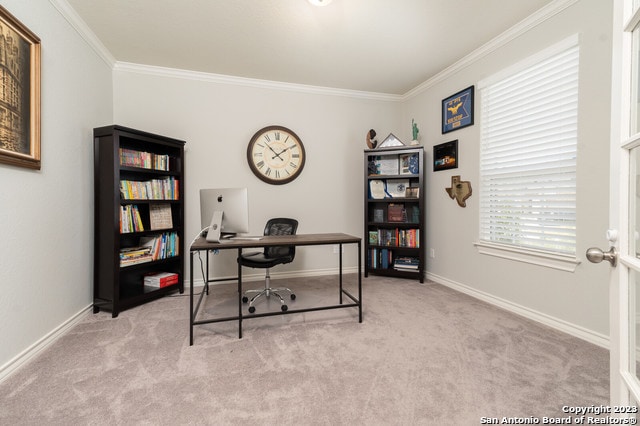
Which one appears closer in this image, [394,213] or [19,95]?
[19,95]

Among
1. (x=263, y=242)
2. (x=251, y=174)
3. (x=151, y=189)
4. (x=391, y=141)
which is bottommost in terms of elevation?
(x=263, y=242)

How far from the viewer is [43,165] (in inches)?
78.5

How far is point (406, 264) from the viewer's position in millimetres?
3756

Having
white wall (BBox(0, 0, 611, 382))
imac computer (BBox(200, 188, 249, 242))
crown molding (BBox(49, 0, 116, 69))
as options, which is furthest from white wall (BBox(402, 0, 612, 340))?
crown molding (BBox(49, 0, 116, 69))

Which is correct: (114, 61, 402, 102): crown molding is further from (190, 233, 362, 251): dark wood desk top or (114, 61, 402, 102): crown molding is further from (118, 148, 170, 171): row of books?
(190, 233, 362, 251): dark wood desk top

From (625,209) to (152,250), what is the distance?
134 inches

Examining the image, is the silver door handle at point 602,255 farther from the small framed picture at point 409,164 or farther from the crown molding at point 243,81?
the crown molding at point 243,81

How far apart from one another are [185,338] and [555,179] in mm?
3216

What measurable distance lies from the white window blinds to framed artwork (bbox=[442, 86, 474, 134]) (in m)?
0.16

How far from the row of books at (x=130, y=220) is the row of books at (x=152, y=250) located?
0.67 feet

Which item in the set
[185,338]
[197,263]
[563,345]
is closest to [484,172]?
[563,345]

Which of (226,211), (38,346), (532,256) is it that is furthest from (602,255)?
(38,346)

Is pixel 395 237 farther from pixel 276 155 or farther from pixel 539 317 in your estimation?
pixel 276 155

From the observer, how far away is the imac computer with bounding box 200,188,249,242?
2.27 meters
